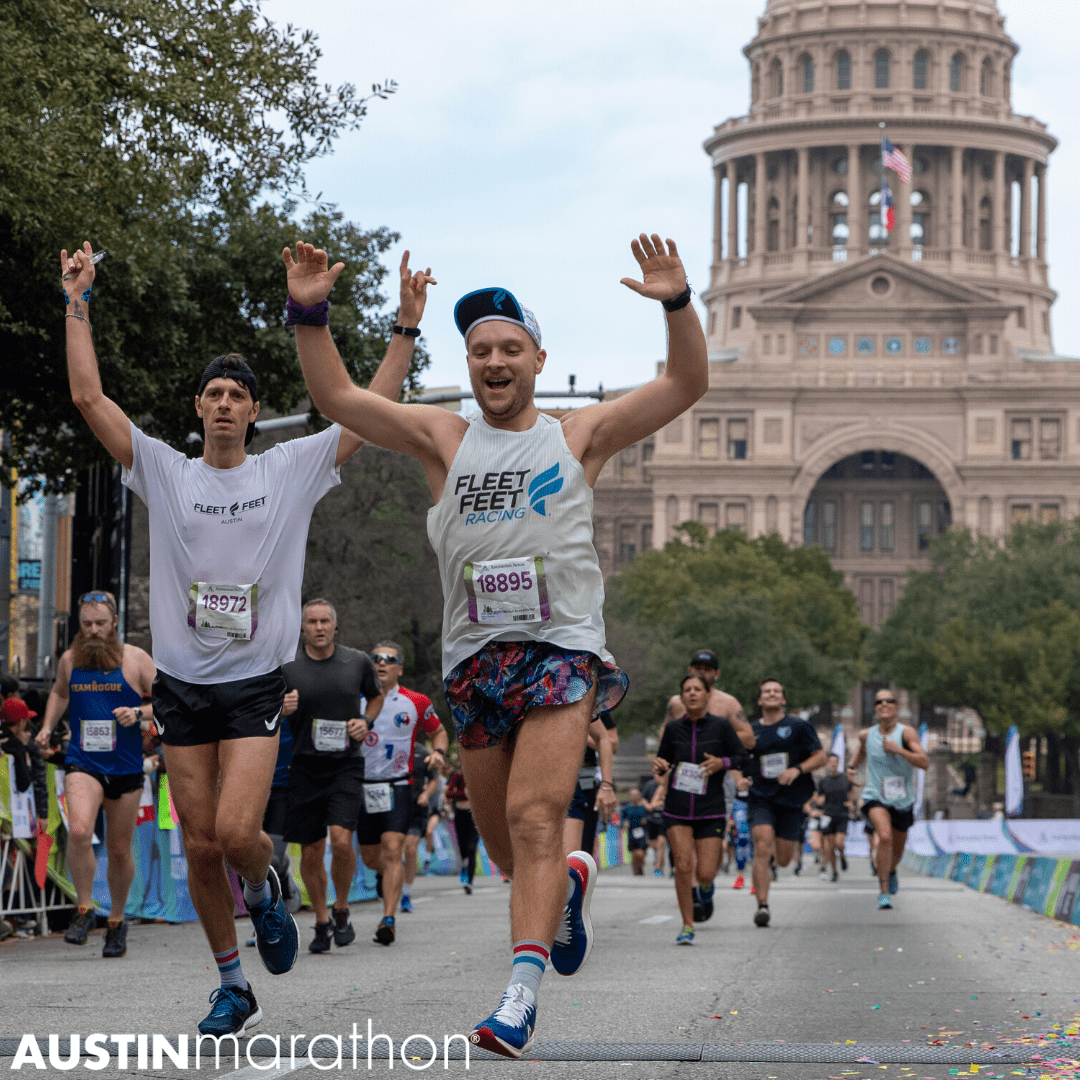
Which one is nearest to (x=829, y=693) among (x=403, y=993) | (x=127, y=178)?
(x=127, y=178)

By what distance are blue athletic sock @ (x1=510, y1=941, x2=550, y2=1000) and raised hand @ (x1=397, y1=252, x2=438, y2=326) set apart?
2.05 meters

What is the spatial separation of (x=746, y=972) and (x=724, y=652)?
2613 inches

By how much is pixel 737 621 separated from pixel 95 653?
65.8m

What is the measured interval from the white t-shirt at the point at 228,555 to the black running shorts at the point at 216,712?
0.12 ft

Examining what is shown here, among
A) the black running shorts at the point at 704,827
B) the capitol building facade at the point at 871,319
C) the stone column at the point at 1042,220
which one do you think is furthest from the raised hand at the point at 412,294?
the stone column at the point at 1042,220

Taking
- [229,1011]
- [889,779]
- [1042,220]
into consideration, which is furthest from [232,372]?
[1042,220]

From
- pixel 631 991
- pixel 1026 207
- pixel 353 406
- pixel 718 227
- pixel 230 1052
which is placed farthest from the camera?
pixel 718 227

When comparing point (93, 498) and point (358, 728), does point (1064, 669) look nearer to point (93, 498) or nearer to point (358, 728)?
point (93, 498)

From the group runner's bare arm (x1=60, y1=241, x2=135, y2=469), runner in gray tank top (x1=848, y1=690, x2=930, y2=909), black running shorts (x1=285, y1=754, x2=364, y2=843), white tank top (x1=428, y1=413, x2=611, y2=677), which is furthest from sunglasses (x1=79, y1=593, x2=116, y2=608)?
runner in gray tank top (x1=848, y1=690, x2=930, y2=909)

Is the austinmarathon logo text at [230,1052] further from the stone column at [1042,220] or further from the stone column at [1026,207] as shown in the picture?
the stone column at [1042,220]

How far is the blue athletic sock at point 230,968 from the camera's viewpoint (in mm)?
6852

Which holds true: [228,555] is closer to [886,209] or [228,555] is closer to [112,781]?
[112,781]

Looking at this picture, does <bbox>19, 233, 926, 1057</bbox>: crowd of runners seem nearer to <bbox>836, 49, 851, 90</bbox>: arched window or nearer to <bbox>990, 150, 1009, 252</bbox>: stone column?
<bbox>990, 150, 1009, 252</bbox>: stone column

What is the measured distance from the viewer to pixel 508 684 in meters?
5.98
